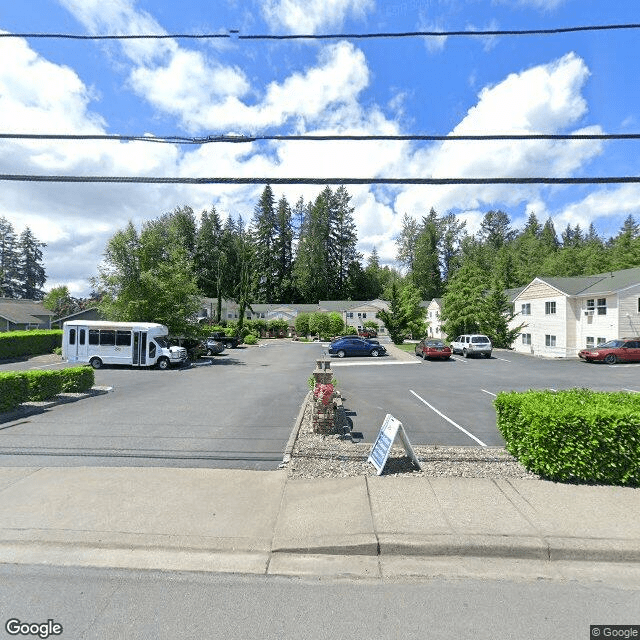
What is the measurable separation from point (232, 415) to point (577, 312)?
3115 cm

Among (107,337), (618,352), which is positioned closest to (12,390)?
(107,337)

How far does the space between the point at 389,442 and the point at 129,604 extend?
4.05 meters

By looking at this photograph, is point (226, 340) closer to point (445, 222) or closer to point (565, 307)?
point (565, 307)

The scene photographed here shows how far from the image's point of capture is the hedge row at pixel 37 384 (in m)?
10.3

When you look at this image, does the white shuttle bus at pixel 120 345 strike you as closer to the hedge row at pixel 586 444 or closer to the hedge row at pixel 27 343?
the hedge row at pixel 27 343

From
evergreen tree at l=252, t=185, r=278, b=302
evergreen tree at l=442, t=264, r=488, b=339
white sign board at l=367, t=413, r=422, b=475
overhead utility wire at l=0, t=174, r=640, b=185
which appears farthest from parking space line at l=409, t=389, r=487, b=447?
evergreen tree at l=252, t=185, r=278, b=302

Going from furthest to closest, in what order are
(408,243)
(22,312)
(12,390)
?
(408,243), (22,312), (12,390)

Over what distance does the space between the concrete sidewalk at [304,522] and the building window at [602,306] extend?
1158 inches

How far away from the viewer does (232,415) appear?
1059cm

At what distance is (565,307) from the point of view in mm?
31562

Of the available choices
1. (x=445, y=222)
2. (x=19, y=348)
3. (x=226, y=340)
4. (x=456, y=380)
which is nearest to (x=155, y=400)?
(x=456, y=380)

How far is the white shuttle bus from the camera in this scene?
23.1 meters

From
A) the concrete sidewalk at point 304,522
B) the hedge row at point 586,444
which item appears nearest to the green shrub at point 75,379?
the concrete sidewalk at point 304,522

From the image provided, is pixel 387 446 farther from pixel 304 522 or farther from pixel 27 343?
pixel 27 343
